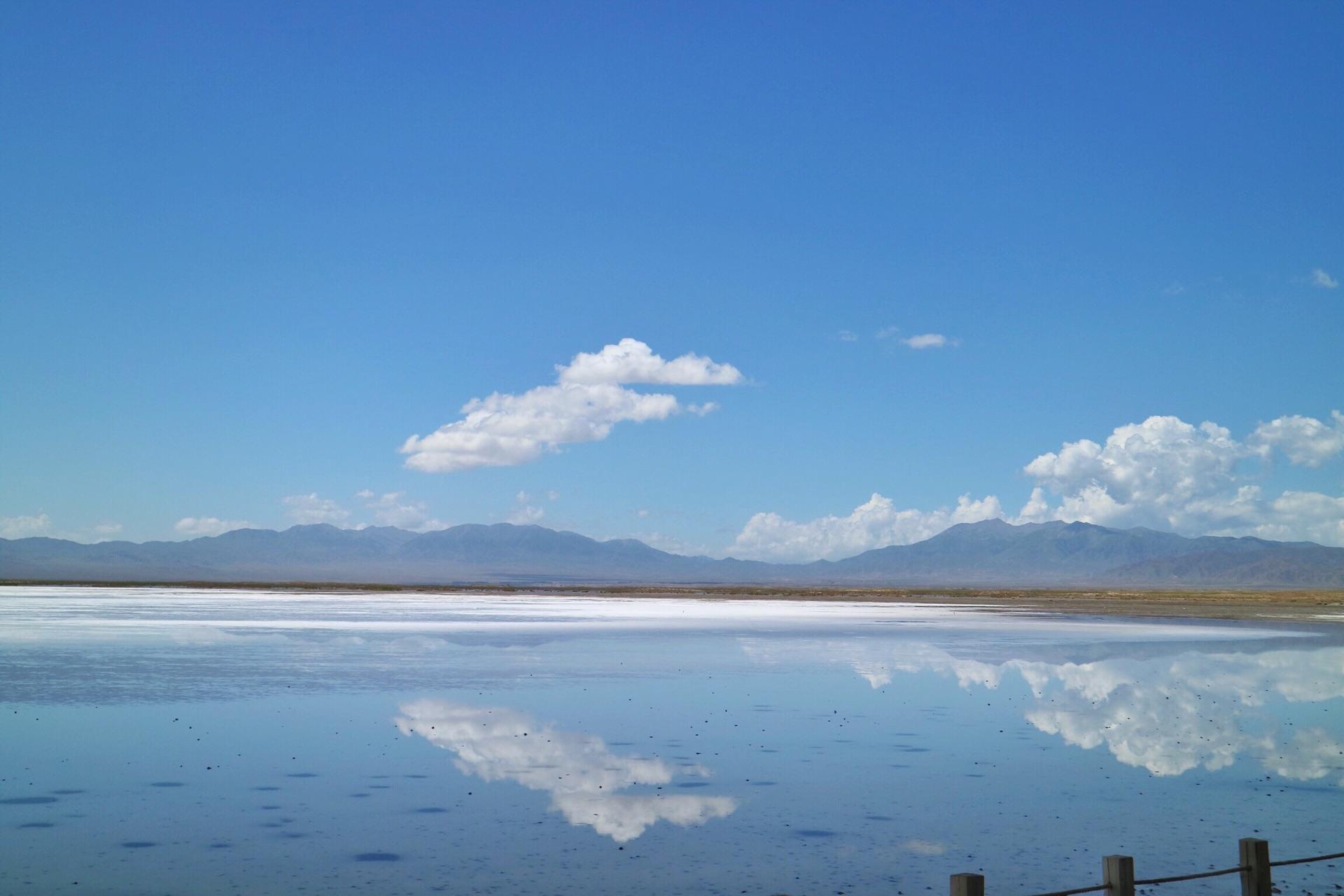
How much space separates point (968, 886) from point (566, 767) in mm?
10243

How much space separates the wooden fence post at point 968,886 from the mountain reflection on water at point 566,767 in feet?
19.5

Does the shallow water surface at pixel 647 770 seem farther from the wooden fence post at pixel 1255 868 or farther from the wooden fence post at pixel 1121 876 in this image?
the wooden fence post at pixel 1121 876

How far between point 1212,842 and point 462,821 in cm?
895

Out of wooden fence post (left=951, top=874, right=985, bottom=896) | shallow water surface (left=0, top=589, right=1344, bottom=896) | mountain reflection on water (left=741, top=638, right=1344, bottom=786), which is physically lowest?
mountain reflection on water (left=741, top=638, right=1344, bottom=786)

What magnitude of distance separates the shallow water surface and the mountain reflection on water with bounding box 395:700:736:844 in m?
0.07

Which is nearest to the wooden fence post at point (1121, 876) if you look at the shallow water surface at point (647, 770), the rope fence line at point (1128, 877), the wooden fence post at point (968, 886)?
the rope fence line at point (1128, 877)

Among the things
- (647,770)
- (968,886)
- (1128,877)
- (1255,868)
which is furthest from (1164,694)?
(968,886)

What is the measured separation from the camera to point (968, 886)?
7785mm

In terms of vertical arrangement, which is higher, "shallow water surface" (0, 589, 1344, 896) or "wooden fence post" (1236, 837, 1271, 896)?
"wooden fence post" (1236, 837, 1271, 896)

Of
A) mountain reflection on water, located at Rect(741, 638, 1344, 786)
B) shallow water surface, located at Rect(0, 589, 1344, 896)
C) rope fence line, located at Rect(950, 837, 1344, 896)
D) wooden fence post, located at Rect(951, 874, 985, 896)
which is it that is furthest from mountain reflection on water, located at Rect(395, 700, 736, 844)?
mountain reflection on water, located at Rect(741, 638, 1344, 786)

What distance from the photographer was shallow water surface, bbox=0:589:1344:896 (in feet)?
39.3

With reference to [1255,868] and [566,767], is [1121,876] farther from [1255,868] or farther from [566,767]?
[566,767]

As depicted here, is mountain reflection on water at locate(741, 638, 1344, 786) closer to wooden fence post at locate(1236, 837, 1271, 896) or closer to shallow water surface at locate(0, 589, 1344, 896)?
shallow water surface at locate(0, 589, 1344, 896)

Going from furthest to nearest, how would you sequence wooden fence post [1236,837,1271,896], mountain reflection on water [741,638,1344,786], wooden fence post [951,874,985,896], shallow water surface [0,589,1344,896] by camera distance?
mountain reflection on water [741,638,1344,786] → shallow water surface [0,589,1344,896] → wooden fence post [1236,837,1271,896] → wooden fence post [951,874,985,896]
